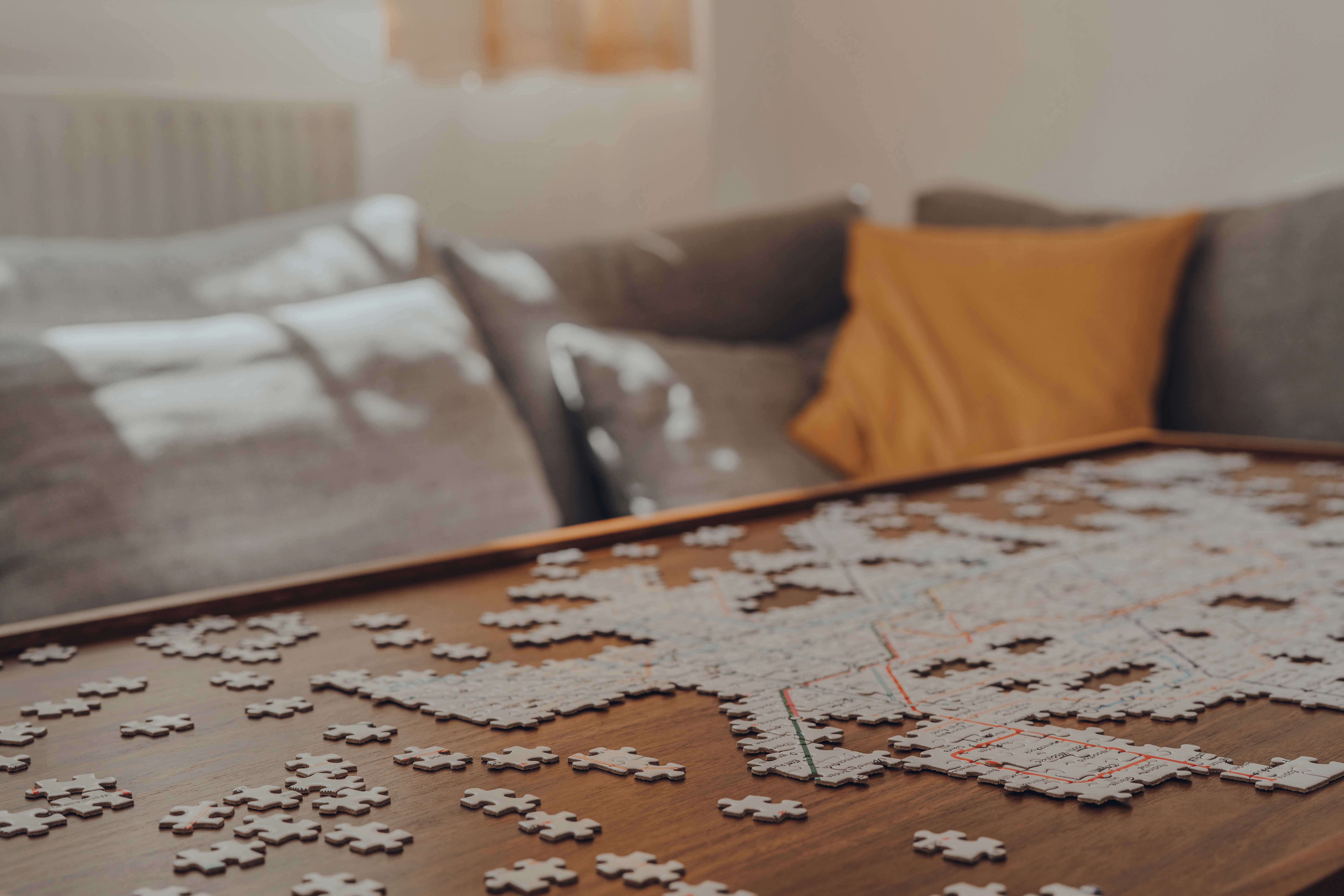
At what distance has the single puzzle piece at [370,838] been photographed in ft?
1.98

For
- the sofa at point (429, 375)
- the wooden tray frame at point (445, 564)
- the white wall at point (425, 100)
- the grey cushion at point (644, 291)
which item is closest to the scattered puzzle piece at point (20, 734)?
the wooden tray frame at point (445, 564)

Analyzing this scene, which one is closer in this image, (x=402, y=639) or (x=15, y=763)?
(x=15, y=763)

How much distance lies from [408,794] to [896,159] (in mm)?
3031

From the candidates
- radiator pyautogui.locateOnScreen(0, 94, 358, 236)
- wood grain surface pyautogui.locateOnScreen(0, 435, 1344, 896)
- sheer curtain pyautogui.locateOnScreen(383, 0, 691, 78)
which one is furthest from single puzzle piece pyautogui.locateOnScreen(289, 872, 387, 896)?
sheer curtain pyautogui.locateOnScreen(383, 0, 691, 78)

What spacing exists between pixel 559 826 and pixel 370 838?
9 cm

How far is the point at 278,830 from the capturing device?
62 centimetres

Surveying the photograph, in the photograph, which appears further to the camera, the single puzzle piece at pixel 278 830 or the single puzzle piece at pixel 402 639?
the single puzzle piece at pixel 402 639

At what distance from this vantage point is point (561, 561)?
1.18m

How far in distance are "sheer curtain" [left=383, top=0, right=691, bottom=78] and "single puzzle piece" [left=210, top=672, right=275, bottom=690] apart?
2.22m

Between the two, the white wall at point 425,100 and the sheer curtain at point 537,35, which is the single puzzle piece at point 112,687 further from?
the sheer curtain at point 537,35

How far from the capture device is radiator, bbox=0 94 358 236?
8.07 ft

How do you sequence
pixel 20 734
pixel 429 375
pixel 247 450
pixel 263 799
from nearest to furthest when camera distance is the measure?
pixel 263 799 < pixel 20 734 < pixel 247 450 < pixel 429 375

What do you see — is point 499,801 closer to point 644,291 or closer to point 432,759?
point 432,759

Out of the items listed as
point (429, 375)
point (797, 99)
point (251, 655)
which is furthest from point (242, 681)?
point (797, 99)
